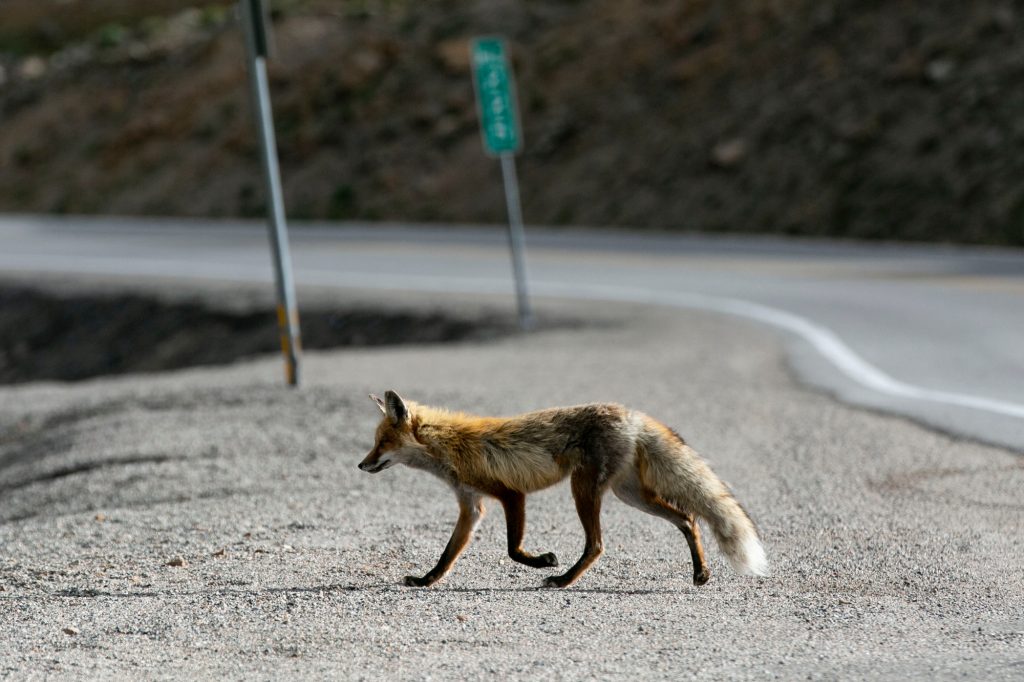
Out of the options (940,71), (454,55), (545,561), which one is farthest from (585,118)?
(545,561)

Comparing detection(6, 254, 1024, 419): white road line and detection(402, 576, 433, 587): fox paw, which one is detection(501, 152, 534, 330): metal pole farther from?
detection(402, 576, 433, 587): fox paw

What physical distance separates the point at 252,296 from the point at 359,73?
19.4 m

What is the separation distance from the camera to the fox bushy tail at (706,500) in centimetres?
607

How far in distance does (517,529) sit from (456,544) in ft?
0.94

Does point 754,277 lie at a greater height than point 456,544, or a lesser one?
greater

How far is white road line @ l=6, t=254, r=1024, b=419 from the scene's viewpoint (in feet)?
39.9

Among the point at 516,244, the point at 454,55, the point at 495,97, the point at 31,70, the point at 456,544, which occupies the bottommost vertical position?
the point at 456,544

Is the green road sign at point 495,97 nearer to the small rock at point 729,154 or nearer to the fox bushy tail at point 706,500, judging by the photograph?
the fox bushy tail at point 706,500

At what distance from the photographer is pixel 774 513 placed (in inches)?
301

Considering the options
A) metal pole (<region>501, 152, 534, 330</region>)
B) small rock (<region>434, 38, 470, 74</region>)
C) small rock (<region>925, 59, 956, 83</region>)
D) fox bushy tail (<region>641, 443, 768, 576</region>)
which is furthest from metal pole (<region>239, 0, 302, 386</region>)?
small rock (<region>434, 38, 470, 74</region>)

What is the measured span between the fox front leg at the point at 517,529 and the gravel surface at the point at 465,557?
4.7 inches

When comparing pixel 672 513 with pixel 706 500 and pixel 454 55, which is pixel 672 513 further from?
pixel 454 55

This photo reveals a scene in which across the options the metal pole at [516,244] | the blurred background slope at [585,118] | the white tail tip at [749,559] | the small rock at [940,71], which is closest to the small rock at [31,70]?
the blurred background slope at [585,118]

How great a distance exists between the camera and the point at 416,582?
6273 mm
